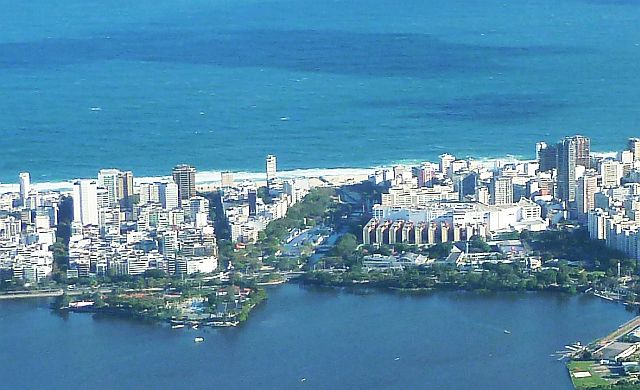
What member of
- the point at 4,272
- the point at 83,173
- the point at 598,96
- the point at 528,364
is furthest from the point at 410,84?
the point at 528,364

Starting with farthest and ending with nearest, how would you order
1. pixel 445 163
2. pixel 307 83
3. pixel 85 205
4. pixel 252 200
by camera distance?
1. pixel 307 83
2. pixel 445 163
3. pixel 252 200
4. pixel 85 205

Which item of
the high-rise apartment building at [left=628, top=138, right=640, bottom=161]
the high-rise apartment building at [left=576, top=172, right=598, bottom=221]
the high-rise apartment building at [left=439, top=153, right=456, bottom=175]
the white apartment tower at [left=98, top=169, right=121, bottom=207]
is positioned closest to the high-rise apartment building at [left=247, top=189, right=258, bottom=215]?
the white apartment tower at [left=98, top=169, right=121, bottom=207]

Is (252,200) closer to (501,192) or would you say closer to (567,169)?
(501,192)

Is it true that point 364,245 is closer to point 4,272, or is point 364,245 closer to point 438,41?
point 4,272

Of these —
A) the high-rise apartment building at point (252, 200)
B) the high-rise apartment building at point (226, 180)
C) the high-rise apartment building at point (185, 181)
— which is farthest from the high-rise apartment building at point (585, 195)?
the high-rise apartment building at point (185, 181)

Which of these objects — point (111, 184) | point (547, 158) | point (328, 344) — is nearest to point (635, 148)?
point (547, 158)

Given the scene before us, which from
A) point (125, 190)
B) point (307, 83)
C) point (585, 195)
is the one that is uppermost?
point (307, 83)
